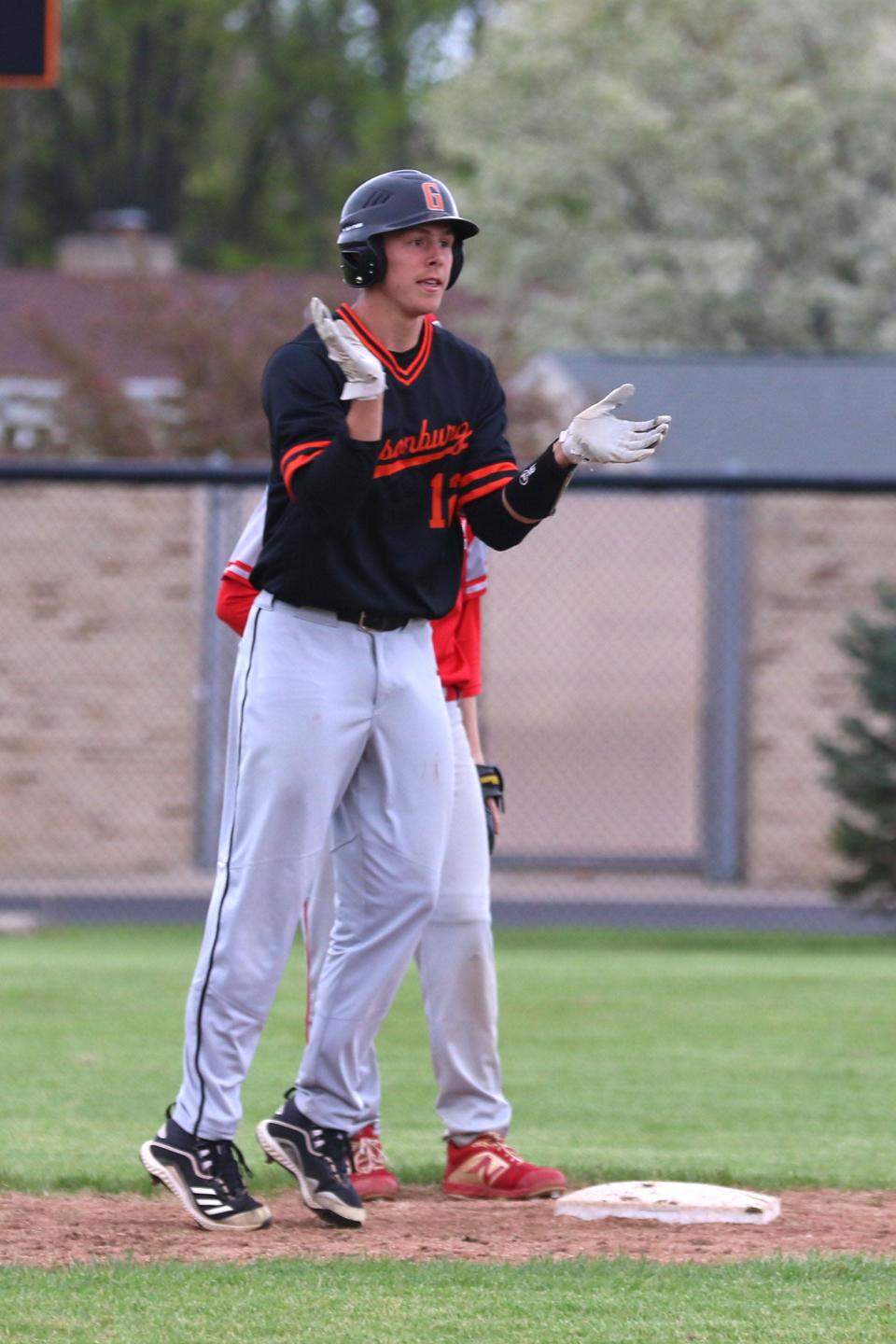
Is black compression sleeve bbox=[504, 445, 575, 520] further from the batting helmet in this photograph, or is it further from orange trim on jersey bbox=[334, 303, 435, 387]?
the batting helmet

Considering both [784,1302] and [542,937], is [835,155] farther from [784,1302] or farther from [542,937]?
[784,1302]

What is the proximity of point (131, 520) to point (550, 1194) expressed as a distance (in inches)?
399

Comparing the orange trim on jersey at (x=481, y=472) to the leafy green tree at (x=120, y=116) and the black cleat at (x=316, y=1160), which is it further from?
the leafy green tree at (x=120, y=116)

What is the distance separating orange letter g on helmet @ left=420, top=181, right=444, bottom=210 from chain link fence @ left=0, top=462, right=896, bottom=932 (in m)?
8.90

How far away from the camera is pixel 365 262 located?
4.67 m

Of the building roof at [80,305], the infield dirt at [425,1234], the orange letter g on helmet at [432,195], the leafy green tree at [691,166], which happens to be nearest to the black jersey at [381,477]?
the orange letter g on helmet at [432,195]

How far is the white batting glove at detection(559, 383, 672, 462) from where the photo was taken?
14.8 feet

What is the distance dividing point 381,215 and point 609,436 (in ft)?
2.27

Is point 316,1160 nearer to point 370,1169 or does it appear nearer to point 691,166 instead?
point 370,1169

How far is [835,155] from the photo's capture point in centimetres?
3062

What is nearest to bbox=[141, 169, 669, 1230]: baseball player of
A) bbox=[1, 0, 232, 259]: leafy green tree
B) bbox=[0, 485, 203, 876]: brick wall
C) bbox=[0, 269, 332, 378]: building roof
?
bbox=[0, 485, 203, 876]: brick wall

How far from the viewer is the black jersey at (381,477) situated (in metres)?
4.45

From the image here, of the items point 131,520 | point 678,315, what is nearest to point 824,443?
point 131,520

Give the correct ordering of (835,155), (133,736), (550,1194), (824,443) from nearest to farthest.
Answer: (550,1194)
(133,736)
(824,443)
(835,155)
